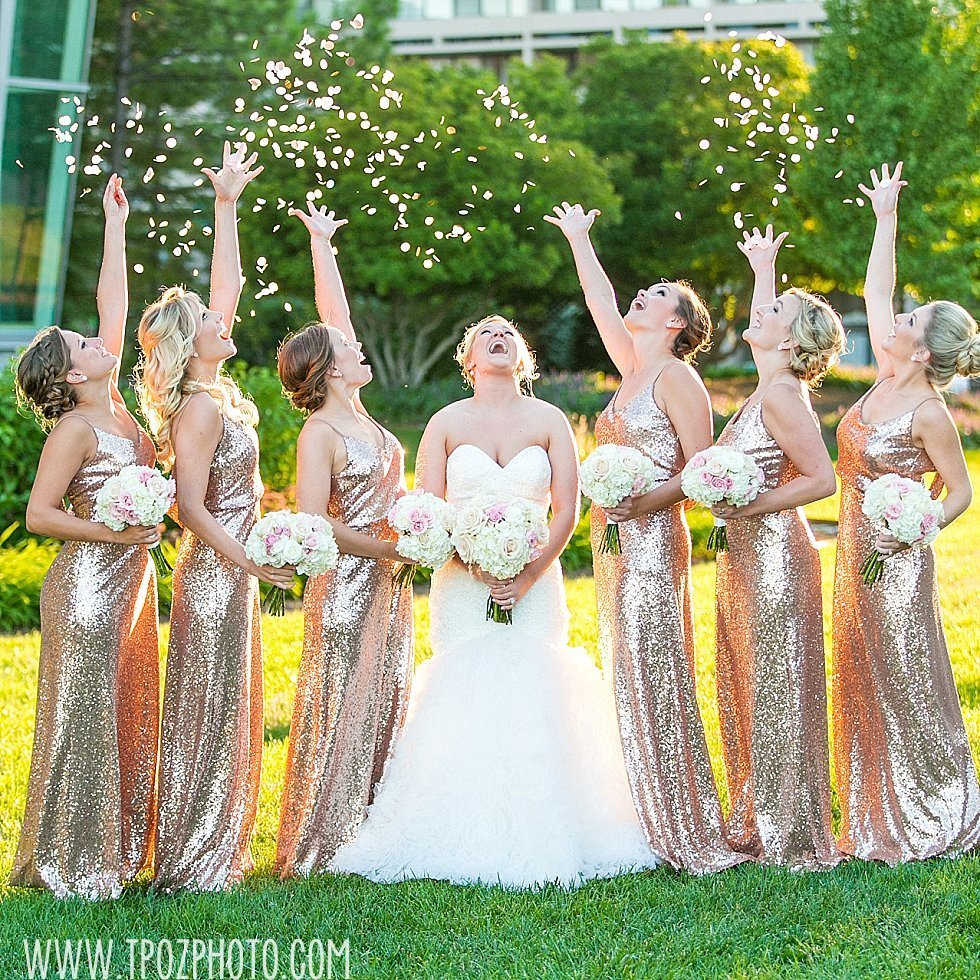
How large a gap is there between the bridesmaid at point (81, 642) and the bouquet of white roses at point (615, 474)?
6.09 ft

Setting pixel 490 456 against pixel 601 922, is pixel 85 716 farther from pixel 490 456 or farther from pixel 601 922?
pixel 601 922

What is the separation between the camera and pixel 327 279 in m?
6.34

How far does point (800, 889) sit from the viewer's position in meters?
Result: 5.34

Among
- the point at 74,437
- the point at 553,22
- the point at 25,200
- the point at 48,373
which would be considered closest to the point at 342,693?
the point at 74,437

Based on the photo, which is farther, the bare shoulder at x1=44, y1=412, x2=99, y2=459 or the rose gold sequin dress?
the rose gold sequin dress

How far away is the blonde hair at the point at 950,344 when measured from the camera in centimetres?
562

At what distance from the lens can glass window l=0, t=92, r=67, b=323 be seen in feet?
57.9

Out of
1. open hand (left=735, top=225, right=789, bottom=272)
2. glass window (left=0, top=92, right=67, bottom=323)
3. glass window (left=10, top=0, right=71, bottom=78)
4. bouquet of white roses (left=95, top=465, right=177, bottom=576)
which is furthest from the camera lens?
glass window (left=0, top=92, right=67, bottom=323)

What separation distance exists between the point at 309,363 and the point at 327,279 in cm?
72

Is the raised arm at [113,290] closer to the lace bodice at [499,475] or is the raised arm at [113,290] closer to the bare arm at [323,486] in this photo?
the bare arm at [323,486]

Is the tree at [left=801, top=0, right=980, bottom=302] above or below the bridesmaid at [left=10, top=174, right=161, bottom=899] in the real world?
above

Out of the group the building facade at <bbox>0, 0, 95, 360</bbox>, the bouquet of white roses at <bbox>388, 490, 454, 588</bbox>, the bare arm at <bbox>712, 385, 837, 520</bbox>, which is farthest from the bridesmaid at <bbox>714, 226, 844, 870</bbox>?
the building facade at <bbox>0, 0, 95, 360</bbox>

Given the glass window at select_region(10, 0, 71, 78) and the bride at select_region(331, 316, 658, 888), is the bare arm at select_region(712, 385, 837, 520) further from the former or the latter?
the glass window at select_region(10, 0, 71, 78)

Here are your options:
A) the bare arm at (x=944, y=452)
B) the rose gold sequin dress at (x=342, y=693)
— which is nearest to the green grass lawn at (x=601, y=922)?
the rose gold sequin dress at (x=342, y=693)
